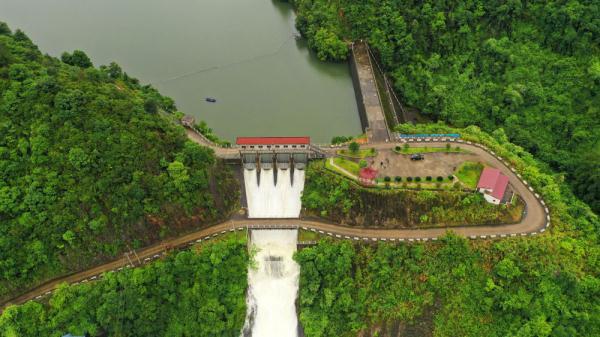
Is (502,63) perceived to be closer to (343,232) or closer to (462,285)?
(462,285)

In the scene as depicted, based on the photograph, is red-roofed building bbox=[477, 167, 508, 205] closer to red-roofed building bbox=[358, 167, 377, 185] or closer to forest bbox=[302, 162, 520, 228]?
forest bbox=[302, 162, 520, 228]

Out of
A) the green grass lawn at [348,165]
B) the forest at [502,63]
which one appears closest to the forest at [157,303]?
the green grass lawn at [348,165]

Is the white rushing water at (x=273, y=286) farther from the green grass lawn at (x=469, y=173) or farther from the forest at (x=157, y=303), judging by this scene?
the green grass lawn at (x=469, y=173)

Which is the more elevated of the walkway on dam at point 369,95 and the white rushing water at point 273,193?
the walkway on dam at point 369,95

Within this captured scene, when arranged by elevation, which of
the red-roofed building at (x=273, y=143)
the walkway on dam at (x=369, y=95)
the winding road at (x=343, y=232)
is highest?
the walkway on dam at (x=369, y=95)

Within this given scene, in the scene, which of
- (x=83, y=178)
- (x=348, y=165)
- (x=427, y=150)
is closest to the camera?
(x=83, y=178)

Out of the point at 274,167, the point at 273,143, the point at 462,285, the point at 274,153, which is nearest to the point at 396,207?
the point at 462,285

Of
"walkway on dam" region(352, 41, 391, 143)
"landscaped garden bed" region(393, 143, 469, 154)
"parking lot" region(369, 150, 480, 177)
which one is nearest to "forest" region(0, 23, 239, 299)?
"parking lot" region(369, 150, 480, 177)
